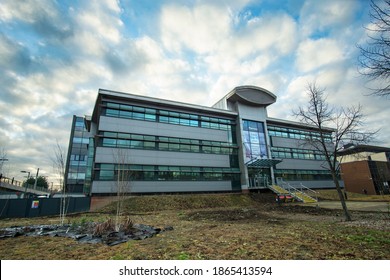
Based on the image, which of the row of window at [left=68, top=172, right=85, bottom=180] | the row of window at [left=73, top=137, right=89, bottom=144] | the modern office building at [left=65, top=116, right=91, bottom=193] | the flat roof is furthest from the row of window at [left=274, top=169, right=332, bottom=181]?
the row of window at [left=73, top=137, right=89, bottom=144]

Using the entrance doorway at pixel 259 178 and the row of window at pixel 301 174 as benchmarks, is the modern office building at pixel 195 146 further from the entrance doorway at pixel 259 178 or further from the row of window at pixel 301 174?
the entrance doorway at pixel 259 178

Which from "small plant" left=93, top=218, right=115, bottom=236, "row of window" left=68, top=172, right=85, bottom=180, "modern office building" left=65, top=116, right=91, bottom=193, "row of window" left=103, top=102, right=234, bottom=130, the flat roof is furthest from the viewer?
"row of window" left=68, top=172, right=85, bottom=180

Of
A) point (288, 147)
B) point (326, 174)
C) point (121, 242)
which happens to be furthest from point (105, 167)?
point (326, 174)

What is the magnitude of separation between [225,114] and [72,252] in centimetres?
3343

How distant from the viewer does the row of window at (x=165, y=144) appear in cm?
2741

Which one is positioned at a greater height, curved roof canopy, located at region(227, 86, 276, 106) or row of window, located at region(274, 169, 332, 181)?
curved roof canopy, located at region(227, 86, 276, 106)

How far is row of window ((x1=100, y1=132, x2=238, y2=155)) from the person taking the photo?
27.4m

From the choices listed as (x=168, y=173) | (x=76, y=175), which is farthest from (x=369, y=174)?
(x=76, y=175)

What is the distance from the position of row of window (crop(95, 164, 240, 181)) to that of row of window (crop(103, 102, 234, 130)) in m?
7.44

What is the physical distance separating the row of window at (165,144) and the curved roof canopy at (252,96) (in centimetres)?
921

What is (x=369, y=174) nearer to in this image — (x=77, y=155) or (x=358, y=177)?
(x=358, y=177)

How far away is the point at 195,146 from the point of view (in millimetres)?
32875

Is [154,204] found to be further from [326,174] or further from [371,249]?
[326,174]

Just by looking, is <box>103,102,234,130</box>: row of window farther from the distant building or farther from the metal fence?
the distant building
